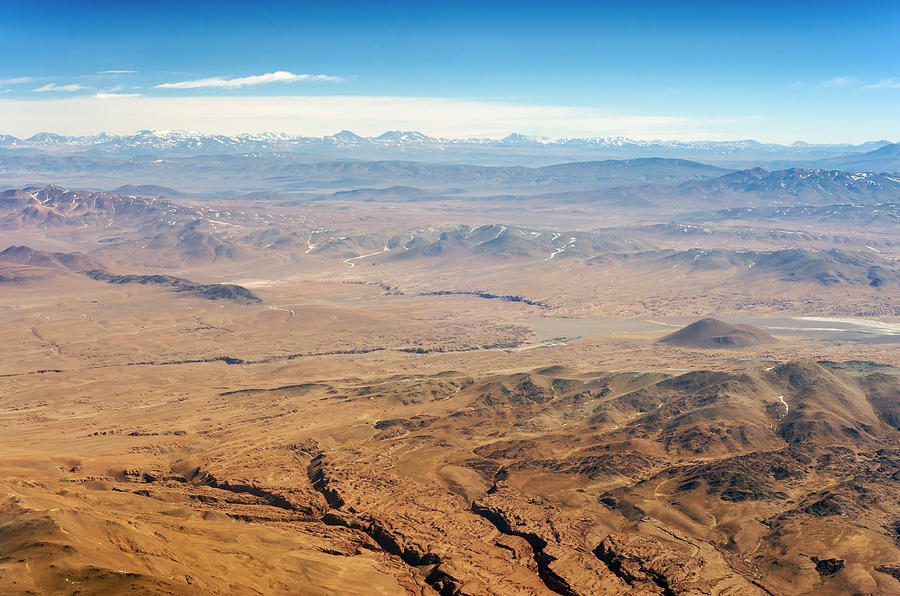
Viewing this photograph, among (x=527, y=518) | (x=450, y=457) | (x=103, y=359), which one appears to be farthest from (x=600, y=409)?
(x=103, y=359)

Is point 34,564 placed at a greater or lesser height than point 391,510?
greater

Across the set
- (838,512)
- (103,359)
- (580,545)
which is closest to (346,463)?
(580,545)

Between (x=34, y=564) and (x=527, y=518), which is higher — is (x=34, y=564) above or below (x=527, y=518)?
above

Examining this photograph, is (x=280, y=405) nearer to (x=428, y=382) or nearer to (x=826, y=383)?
(x=428, y=382)

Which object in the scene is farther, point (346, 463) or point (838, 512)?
point (346, 463)

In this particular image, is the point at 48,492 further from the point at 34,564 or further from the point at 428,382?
the point at 428,382

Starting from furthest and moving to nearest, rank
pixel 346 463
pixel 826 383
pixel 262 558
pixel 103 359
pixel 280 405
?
1. pixel 103 359
2. pixel 280 405
3. pixel 826 383
4. pixel 346 463
5. pixel 262 558

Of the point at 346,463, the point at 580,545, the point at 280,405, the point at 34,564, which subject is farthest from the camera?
the point at 280,405

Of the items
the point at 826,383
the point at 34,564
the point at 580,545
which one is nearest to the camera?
the point at 34,564

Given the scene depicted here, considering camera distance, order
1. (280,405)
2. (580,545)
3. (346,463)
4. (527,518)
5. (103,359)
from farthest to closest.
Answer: (103,359), (280,405), (346,463), (527,518), (580,545)
